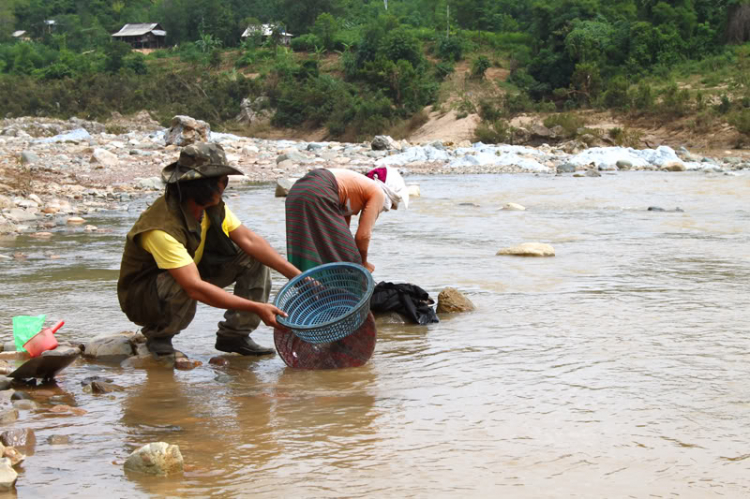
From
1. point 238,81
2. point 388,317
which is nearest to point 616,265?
point 388,317

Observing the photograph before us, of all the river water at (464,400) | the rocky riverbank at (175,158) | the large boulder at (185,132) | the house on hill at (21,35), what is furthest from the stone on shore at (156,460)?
the house on hill at (21,35)

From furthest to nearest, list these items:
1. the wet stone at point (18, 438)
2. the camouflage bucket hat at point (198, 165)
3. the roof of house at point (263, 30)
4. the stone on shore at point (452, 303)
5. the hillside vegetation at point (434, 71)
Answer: the roof of house at point (263, 30) → the hillside vegetation at point (434, 71) → the stone on shore at point (452, 303) → the camouflage bucket hat at point (198, 165) → the wet stone at point (18, 438)

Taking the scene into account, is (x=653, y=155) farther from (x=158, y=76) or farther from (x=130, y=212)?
(x=158, y=76)

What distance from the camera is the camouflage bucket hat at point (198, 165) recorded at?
3598mm

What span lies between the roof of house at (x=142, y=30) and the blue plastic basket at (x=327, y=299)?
61.9 meters

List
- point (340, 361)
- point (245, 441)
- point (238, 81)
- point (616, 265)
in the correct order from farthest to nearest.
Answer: point (238, 81) < point (616, 265) < point (340, 361) < point (245, 441)

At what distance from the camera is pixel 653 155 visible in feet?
71.1

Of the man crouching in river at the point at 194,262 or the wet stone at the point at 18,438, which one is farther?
the man crouching in river at the point at 194,262

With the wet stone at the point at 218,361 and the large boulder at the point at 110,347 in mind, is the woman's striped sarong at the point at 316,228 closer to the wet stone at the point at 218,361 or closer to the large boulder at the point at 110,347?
the wet stone at the point at 218,361

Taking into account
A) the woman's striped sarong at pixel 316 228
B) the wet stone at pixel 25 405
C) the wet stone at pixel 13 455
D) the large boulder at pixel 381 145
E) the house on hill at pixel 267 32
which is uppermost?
the house on hill at pixel 267 32

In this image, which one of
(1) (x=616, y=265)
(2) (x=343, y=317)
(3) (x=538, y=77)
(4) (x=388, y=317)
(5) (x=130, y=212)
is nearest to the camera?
(2) (x=343, y=317)

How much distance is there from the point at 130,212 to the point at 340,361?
8085 mm

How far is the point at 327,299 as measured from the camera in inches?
158

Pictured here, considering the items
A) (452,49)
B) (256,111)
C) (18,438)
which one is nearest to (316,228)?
(18,438)
